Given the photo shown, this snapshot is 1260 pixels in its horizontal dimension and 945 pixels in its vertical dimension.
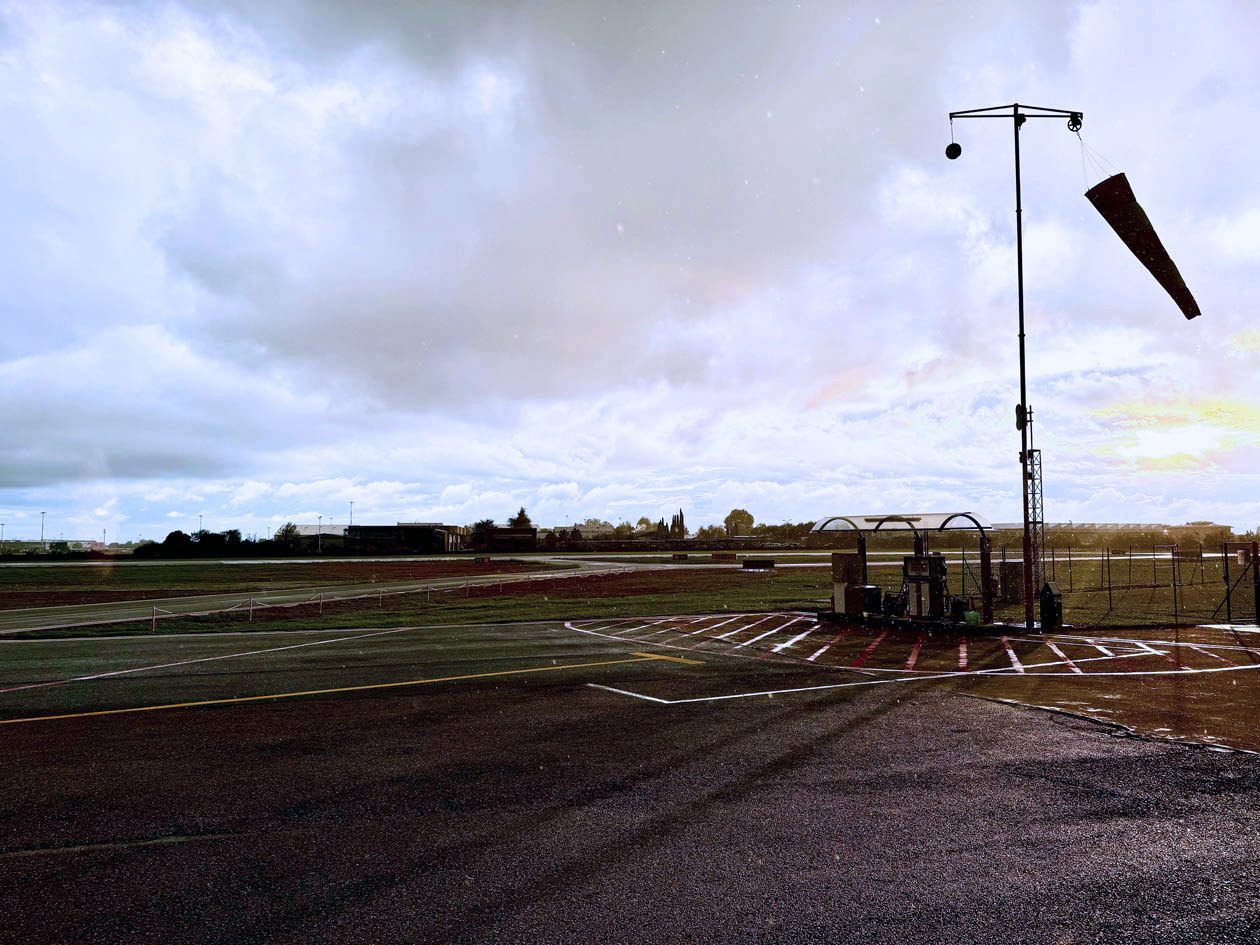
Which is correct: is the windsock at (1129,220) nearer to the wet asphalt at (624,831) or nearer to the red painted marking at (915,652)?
the wet asphalt at (624,831)

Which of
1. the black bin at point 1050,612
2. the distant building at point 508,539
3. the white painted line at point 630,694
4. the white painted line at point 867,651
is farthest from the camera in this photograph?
the distant building at point 508,539

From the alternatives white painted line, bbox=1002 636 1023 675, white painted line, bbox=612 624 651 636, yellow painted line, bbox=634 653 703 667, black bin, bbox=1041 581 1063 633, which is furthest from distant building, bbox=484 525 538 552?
white painted line, bbox=1002 636 1023 675

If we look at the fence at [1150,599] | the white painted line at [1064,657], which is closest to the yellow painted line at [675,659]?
the white painted line at [1064,657]

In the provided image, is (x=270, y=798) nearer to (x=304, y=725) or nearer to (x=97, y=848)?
A: (x=97, y=848)

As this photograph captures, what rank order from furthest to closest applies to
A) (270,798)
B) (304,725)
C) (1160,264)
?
(1160,264), (304,725), (270,798)

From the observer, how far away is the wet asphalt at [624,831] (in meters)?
4.57

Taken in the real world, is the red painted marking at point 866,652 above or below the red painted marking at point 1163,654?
below

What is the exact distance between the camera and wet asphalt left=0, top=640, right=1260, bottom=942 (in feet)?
15.0

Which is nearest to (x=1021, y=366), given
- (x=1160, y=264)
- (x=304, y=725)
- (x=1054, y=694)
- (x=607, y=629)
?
(x=1160, y=264)

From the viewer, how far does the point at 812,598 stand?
106 ft

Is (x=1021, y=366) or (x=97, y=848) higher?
(x=1021, y=366)

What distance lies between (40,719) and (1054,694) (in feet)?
50.7

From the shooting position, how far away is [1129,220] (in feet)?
35.8

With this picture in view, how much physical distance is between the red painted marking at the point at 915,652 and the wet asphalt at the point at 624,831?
4.43 m
